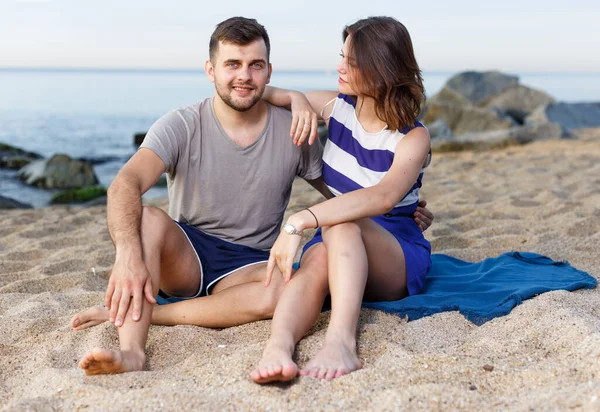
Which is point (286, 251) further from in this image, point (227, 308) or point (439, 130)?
point (439, 130)

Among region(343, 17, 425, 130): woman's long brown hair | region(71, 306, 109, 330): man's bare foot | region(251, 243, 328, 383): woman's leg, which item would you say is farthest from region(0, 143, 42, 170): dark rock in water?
region(251, 243, 328, 383): woman's leg

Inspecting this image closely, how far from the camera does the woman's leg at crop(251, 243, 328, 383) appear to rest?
7.64 feet

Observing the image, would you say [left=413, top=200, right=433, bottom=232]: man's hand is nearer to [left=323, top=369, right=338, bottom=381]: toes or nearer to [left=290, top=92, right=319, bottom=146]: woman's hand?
[left=290, top=92, right=319, bottom=146]: woman's hand

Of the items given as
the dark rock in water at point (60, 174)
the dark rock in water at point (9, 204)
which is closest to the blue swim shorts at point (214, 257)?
the dark rock in water at point (9, 204)

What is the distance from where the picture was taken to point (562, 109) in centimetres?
1183

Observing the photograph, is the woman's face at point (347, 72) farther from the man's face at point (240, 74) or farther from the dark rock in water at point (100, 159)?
the dark rock in water at point (100, 159)

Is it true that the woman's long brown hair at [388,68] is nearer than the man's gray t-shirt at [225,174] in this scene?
Yes

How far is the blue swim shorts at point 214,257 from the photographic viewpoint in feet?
10.2

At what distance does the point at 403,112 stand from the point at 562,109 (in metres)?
9.99

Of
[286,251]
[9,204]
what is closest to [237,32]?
[286,251]

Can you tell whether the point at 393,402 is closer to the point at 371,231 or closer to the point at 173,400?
the point at 173,400

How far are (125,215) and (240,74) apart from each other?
0.87 m

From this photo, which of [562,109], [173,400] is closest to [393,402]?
[173,400]

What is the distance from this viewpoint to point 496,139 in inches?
355
